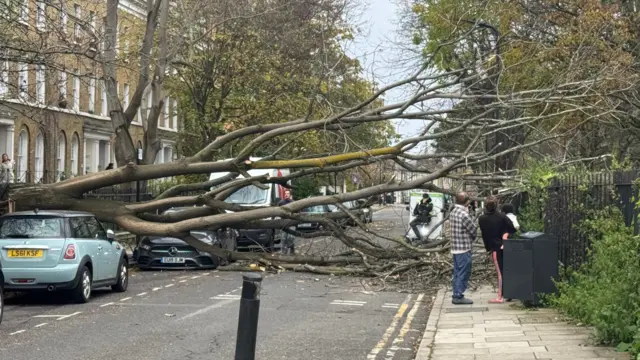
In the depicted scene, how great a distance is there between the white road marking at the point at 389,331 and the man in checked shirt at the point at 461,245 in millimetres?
983

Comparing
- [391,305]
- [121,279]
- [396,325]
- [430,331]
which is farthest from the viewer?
[121,279]

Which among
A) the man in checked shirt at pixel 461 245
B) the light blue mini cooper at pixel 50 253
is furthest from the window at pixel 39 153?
the man in checked shirt at pixel 461 245

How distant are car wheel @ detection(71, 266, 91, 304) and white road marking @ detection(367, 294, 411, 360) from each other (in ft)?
17.4

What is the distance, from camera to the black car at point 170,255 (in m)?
21.5

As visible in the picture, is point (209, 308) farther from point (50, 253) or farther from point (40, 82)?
point (40, 82)

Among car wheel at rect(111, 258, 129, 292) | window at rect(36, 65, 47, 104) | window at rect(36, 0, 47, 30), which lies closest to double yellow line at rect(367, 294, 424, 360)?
car wheel at rect(111, 258, 129, 292)

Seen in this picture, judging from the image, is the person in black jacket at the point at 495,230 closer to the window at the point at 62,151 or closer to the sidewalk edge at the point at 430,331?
the sidewalk edge at the point at 430,331

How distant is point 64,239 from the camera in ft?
48.1

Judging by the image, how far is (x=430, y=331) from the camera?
38.5 ft

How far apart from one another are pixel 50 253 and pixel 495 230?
741cm

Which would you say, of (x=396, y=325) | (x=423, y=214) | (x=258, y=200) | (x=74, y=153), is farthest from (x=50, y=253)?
(x=74, y=153)

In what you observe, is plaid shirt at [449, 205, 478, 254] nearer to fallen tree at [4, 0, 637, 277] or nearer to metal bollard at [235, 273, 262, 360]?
fallen tree at [4, 0, 637, 277]

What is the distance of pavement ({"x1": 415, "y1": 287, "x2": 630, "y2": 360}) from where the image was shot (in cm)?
965

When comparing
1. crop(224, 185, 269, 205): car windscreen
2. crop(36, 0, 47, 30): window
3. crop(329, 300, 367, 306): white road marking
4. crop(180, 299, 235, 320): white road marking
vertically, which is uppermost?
crop(36, 0, 47, 30): window
